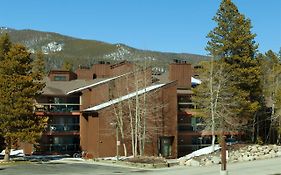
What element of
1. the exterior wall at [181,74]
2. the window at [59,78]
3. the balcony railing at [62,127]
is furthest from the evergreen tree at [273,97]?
the window at [59,78]

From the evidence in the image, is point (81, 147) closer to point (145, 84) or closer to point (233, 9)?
point (145, 84)

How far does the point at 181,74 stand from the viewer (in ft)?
219

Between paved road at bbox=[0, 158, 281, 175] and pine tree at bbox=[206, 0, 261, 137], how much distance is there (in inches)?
367

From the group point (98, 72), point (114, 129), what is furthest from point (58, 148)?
point (98, 72)

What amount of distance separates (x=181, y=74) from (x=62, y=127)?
1680cm

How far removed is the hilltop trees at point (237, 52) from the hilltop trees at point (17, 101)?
19.3 meters

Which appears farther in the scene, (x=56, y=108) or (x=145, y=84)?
(x=56, y=108)

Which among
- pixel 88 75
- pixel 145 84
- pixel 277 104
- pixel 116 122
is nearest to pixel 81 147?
pixel 116 122

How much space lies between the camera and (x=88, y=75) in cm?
8112

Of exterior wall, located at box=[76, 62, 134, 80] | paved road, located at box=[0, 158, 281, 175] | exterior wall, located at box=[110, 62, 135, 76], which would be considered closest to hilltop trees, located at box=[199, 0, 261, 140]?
paved road, located at box=[0, 158, 281, 175]

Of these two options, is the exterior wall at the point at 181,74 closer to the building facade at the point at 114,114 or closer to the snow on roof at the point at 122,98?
the building facade at the point at 114,114

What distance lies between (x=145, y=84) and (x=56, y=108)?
1402 cm

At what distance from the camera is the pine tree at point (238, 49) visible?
175 feet

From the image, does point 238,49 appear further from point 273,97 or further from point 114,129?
point 114,129
